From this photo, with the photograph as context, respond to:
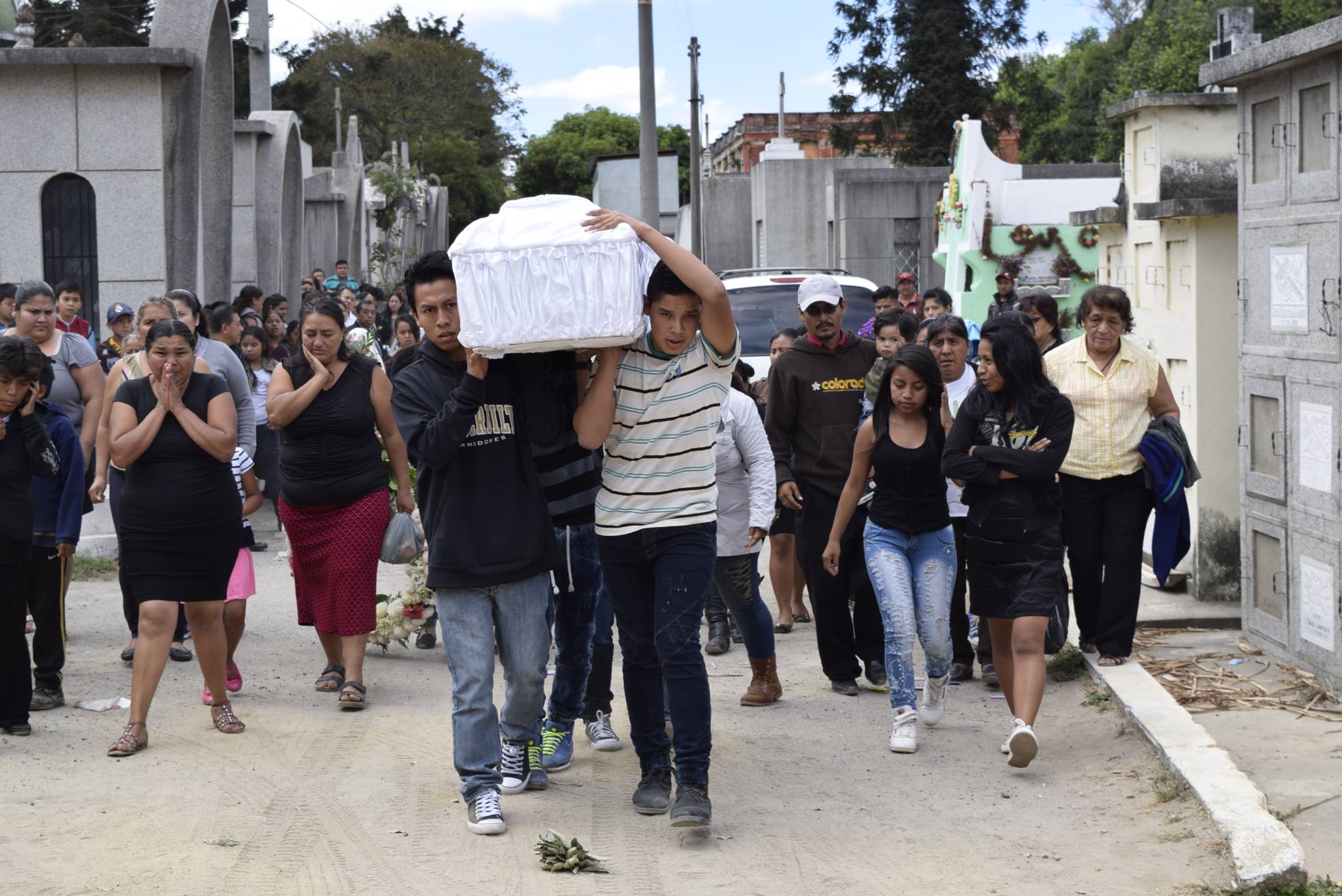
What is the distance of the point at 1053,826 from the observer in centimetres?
536

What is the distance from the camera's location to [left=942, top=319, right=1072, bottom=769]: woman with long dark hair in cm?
602

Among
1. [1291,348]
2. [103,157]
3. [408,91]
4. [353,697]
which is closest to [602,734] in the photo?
[353,697]

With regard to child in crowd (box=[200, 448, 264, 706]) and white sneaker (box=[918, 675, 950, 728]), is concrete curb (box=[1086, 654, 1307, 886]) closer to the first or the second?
white sneaker (box=[918, 675, 950, 728])

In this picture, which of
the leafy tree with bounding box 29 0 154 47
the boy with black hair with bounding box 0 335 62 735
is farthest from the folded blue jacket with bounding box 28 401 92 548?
the leafy tree with bounding box 29 0 154 47

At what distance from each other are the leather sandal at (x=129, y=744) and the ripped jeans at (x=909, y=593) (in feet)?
10.4

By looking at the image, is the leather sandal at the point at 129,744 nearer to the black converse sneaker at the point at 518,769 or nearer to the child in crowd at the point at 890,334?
the black converse sneaker at the point at 518,769

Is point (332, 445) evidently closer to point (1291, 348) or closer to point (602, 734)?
point (602, 734)

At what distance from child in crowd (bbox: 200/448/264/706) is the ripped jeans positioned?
3046 mm

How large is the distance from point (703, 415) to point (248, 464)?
340 centimetres

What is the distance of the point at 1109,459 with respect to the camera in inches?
280

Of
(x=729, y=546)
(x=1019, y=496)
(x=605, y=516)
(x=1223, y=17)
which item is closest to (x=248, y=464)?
(x=729, y=546)

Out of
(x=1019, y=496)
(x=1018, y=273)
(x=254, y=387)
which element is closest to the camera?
(x=1019, y=496)

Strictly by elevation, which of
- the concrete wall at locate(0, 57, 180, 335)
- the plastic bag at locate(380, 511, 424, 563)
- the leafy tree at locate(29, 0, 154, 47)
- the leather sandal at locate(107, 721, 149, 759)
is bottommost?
the leather sandal at locate(107, 721, 149, 759)

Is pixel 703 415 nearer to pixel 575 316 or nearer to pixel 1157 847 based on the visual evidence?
pixel 575 316
